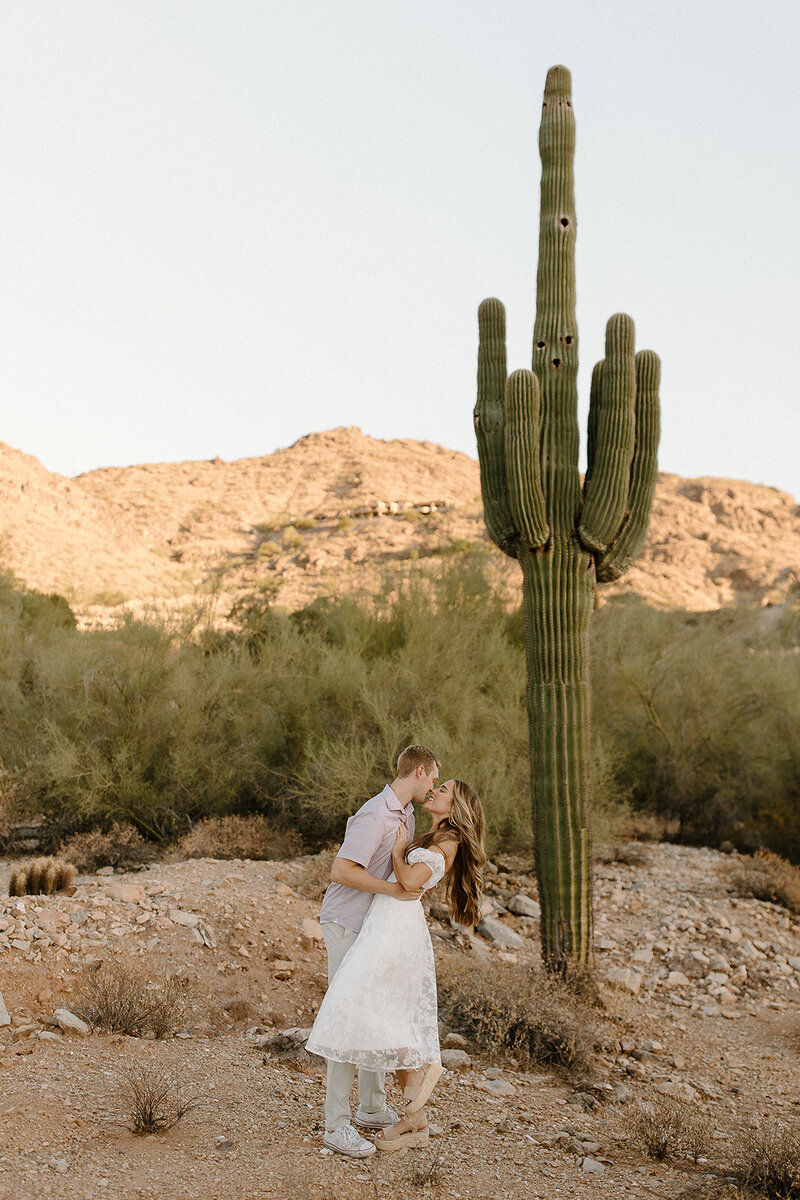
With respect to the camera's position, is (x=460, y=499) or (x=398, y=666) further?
(x=460, y=499)

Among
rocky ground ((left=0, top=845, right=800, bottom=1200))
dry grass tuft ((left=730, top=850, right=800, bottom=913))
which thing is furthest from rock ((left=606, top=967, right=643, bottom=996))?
dry grass tuft ((left=730, top=850, right=800, bottom=913))

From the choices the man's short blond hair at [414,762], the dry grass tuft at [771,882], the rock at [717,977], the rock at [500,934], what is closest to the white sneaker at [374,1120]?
the man's short blond hair at [414,762]

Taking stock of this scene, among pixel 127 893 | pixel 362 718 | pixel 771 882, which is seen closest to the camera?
pixel 127 893

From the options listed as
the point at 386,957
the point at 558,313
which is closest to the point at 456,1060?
the point at 386,957

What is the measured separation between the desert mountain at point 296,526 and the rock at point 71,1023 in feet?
54.8

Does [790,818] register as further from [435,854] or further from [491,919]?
[435,854]

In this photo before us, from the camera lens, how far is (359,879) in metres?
3.79

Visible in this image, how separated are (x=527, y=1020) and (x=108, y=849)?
5111mm

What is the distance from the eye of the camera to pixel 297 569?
105 feet

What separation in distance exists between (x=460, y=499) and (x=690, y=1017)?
3746cm

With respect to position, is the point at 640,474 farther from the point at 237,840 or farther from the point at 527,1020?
the point at 237,840

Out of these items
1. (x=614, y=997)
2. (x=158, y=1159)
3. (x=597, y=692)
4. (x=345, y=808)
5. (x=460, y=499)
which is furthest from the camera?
(x=460, y=499)

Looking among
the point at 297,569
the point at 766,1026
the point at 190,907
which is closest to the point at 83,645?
the point at 190,907

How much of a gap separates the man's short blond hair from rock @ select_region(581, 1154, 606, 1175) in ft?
6.78
